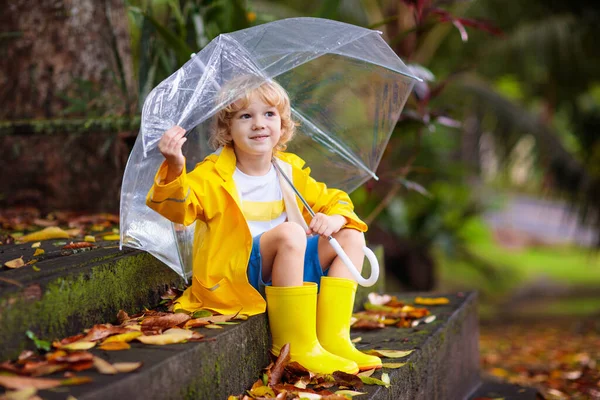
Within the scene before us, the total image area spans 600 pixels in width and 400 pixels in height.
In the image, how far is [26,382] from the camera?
172 centimetres

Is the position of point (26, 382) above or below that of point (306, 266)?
below

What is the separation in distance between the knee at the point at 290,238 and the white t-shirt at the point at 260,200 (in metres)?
0.18

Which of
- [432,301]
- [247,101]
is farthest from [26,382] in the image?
[432,301]

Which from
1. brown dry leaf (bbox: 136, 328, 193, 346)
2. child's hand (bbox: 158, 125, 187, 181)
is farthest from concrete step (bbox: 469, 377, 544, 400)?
child's hand (bbox: 158, 125, 187, 181)

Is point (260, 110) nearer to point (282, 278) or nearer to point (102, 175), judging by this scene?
point (282, 278)

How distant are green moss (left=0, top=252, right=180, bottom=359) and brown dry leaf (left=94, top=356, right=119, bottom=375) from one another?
10.0 inches

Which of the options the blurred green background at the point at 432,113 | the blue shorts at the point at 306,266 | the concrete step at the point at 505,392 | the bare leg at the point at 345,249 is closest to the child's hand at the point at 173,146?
the blue shorts at the point at 306,266

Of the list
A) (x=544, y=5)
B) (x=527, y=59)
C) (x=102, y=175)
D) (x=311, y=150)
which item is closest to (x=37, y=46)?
(x=102, y=175)

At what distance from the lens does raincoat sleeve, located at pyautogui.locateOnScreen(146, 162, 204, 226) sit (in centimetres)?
232

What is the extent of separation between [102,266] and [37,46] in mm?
2150

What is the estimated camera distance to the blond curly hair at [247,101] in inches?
94.8

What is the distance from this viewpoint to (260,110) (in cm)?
260

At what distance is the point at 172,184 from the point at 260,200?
48 centimetres

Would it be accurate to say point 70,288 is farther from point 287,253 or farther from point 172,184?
point 287,253
